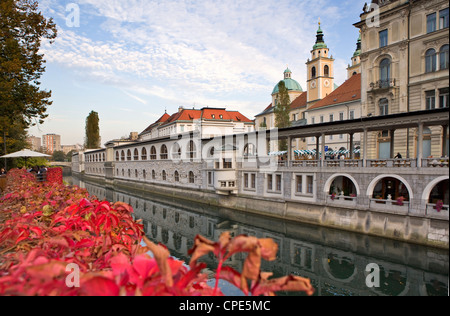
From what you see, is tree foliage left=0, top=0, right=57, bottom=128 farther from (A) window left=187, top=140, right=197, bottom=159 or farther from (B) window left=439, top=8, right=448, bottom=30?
(B) window left=439, top=8, right=448, bottom=30

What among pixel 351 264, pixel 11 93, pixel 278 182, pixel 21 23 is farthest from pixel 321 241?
pixel 21 23

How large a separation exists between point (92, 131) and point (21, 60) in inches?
3176

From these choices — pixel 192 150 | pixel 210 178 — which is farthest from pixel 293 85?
pixel 210 178

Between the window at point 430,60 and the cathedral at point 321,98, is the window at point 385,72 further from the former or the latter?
the cathedral at point 321,98

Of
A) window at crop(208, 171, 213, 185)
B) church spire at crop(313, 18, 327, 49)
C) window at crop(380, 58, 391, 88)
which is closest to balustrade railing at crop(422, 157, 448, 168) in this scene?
window at crop(380, 58, 391, 88)

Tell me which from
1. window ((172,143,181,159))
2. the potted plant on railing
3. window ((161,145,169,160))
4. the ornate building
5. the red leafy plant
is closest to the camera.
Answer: the red leafy plant

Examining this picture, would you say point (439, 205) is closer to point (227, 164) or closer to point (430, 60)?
point (430, 60)

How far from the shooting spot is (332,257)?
1552cm

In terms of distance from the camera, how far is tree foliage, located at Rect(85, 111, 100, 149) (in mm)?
91125

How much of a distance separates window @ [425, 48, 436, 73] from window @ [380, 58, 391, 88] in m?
3.71

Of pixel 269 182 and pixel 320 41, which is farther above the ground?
pixel 320 41

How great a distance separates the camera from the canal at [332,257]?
467 inches

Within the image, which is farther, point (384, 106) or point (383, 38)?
point (384, 106)

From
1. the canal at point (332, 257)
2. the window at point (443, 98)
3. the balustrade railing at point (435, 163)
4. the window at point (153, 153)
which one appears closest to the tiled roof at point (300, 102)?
the window at point (153, 153)
